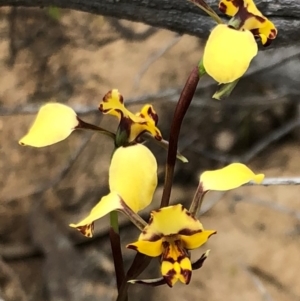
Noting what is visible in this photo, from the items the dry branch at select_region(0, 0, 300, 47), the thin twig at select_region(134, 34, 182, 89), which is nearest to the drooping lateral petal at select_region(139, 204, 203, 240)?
the dry branch at select_region(0, 0, 300, 47)

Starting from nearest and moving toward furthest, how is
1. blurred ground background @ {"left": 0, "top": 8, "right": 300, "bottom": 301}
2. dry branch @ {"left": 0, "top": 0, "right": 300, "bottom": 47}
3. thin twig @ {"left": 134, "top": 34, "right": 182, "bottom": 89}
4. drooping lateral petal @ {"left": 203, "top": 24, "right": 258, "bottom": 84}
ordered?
drooping lateral petal @ {"left": 203, "top": 24, "right": 258, "bottom": 84} < dry branch @ {"left": 0, "top": 0, "right": 300, "bottom": 47} < blurred ground background @ {"left": 0, "top": 8, "right": 300, "bottom": 301} < thin twig @ {"left": 134, "top": 34, "right": 182, "bottom": 89}

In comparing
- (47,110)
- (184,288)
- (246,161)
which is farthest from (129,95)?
(47,110)

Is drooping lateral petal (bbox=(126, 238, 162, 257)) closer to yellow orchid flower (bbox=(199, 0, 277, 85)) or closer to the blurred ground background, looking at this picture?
yellow orchid flower (bbox=(199, 0, 277, 85))

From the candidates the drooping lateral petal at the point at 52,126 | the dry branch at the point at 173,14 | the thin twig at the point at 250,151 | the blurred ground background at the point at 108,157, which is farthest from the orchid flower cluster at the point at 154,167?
the thin twig at the point at 250,151

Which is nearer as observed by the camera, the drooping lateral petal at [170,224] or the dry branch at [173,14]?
the drooping lateral petal at [170,224]

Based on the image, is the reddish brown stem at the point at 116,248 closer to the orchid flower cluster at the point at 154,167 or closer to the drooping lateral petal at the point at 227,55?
the orchid flower cluster at the point at 154,167

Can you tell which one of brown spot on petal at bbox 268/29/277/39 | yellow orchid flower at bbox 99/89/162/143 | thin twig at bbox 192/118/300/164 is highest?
brown spot on petal at bbox 268/29/277/39

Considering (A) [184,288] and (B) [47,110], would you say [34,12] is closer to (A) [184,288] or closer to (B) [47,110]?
(A) [184,288]
